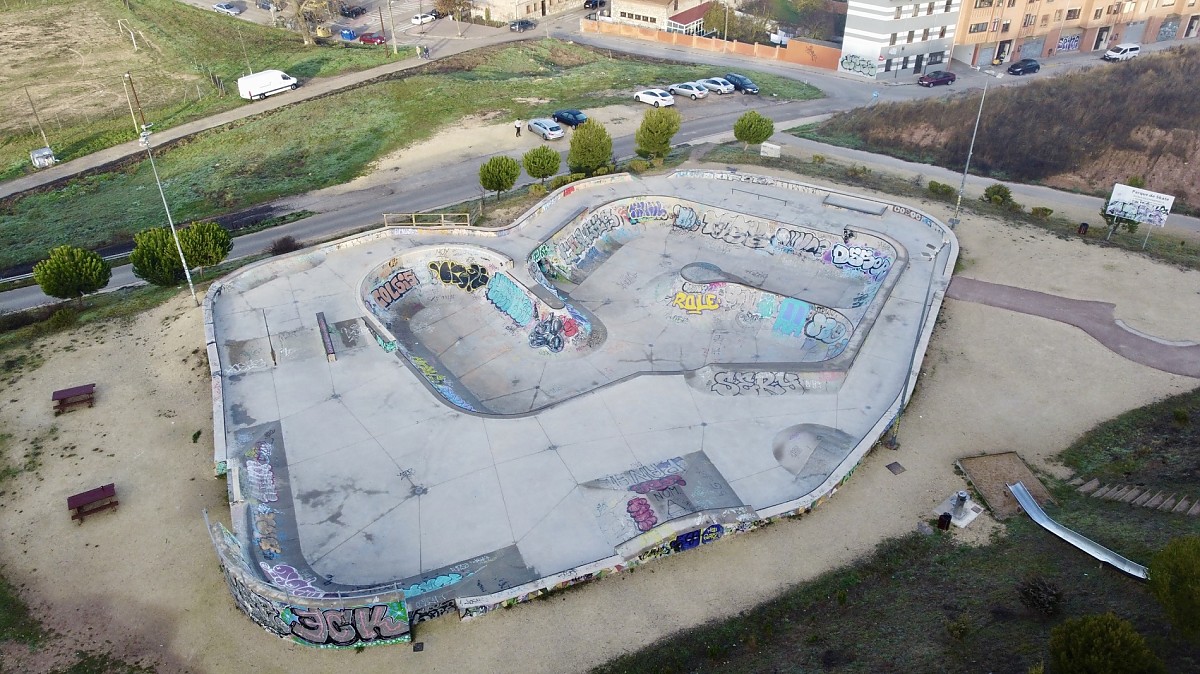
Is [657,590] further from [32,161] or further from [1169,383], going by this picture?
[32,161]

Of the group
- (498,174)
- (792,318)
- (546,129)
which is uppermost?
(498,174)

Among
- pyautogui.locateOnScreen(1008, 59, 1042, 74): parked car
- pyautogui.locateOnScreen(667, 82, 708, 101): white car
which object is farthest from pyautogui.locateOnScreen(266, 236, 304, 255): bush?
pyautogui.locateOnScreen(1008, 59, 1042, 74): parked car

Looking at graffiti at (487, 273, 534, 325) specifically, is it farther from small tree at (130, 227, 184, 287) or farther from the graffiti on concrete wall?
the graffiti on concrete wall

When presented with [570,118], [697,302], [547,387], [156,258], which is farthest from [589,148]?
[156,258]

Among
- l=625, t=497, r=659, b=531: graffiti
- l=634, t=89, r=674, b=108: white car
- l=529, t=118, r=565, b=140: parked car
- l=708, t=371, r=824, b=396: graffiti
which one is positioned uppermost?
l=634, t=89, r=674, b=108: white car

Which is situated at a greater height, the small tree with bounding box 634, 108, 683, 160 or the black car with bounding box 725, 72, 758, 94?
the small tree with bounding box 634, 108, 683, 160

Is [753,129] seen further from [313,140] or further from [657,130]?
[313,140]

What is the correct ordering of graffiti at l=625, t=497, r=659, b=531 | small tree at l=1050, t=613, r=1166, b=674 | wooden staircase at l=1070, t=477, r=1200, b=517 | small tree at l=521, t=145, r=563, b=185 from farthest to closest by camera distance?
1. small tree at l=521, t=145, r=563, b=185
2. graffiti at l=625, t=497, r=659, b=531
3. wooden staircase at l=1070, t=477, r=1200, b=517
4. small tree at l=1050, t=613, r=1166, b=674
